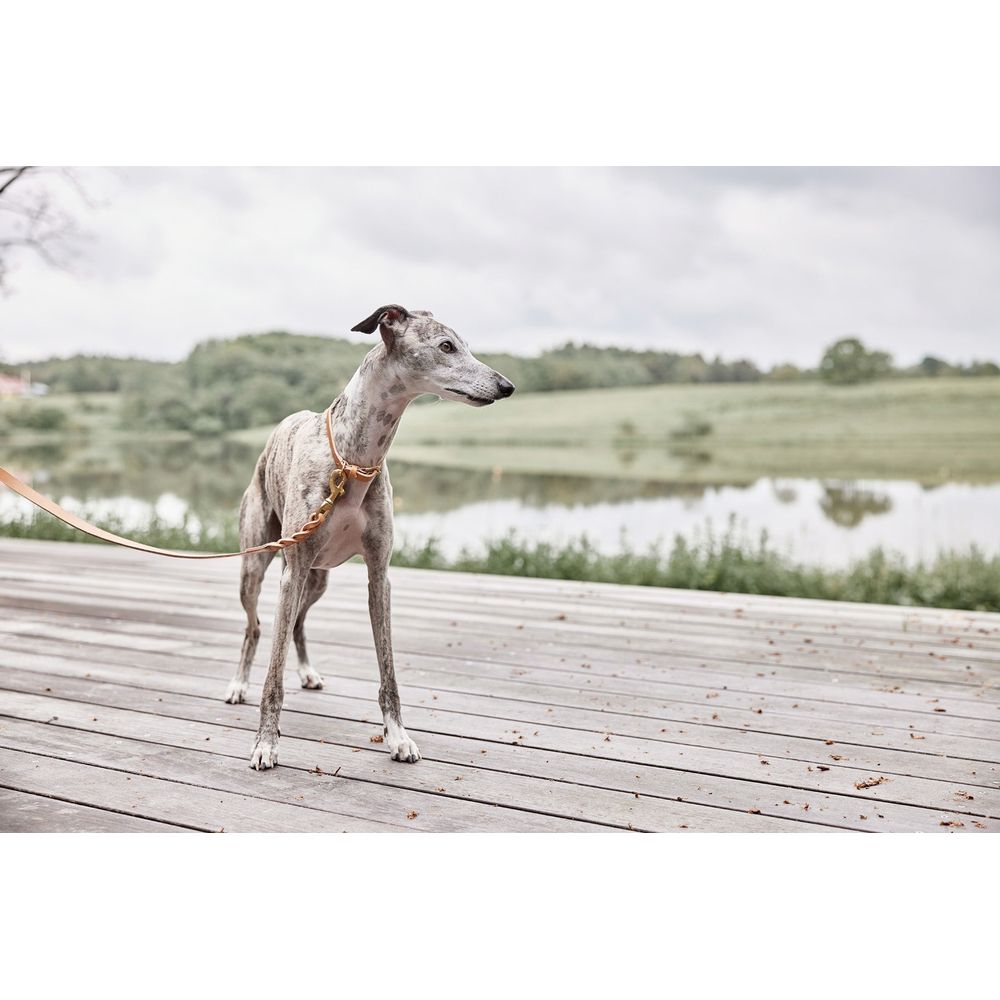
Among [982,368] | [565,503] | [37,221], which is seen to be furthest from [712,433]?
[37,221]

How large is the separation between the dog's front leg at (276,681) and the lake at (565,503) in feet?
13.1

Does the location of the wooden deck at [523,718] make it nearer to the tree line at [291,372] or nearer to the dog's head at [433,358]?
the dog's head at [433,358]

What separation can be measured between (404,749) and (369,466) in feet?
2.49

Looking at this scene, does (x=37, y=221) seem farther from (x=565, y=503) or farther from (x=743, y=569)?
(x=743, y=569)

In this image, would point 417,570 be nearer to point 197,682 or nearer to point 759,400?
point 197,682

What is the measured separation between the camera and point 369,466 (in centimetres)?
259

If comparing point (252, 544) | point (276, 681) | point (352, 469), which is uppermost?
point (352, 469)

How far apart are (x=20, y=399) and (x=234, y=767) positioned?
27.6ft

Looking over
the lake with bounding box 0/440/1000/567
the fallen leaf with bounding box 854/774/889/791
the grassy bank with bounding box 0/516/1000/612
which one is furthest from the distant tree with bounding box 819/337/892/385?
the fallen leaf with bounding box 854/774/889/791

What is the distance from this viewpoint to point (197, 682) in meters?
3.44

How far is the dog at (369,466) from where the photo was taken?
2.45 meters

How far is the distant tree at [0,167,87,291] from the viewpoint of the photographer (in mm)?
7930

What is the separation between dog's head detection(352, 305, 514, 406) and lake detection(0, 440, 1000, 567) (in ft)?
13.2
